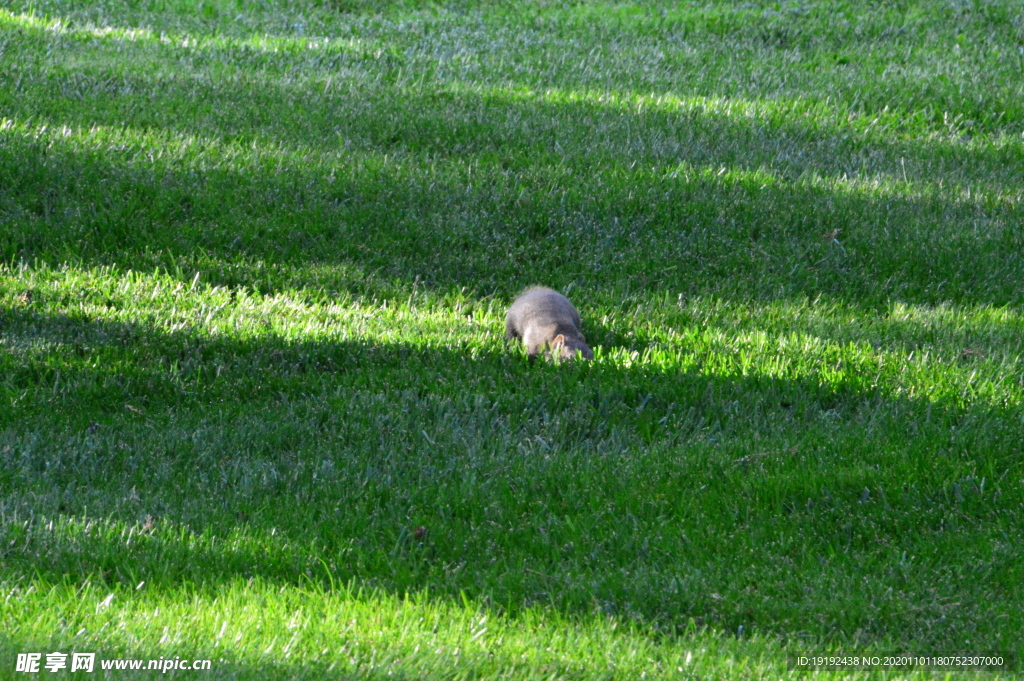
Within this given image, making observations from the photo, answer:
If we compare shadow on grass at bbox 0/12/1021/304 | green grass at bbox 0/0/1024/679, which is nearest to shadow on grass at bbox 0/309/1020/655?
green grass at bbox 0/0/1024/679

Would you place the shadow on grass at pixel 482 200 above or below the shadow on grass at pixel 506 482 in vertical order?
above

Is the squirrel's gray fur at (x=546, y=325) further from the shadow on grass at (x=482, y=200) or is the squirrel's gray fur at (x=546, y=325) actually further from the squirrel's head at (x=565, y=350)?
the shadow on grass at (x=482, y=200)

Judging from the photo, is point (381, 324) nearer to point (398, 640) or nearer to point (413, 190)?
point (413, 190)

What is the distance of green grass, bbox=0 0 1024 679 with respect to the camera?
4.12 meters

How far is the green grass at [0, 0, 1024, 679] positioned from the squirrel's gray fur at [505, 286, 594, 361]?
175mm

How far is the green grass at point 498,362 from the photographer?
4.12 meters

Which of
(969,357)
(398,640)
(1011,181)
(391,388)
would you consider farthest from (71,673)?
(1011,181)

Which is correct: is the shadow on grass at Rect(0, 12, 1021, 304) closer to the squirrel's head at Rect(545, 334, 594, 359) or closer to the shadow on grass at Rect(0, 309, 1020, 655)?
the squirrel's head at Rect(545, 334, 594, 359)

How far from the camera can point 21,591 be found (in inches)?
158

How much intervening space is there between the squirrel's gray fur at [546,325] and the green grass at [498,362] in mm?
175

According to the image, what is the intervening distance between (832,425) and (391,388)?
2.66 meters

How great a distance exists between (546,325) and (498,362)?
0.42m

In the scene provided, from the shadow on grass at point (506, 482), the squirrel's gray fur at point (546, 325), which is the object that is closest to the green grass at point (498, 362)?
the shadow on grass at point (506, 482)

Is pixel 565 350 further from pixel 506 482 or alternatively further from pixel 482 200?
pixel 482 200
